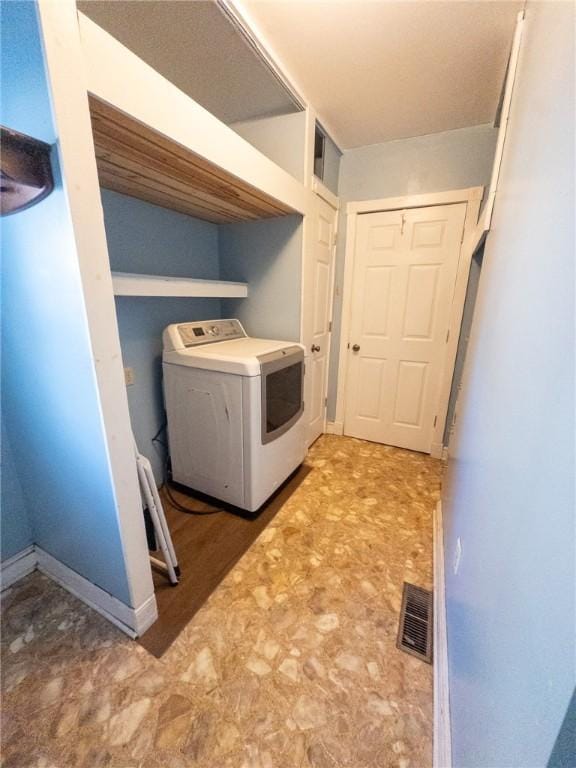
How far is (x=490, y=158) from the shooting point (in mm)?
2133

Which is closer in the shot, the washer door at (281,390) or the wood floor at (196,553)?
the wood floor at (196,553)

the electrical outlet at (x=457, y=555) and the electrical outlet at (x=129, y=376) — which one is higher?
the electrical outlet at (x=129, y=376)

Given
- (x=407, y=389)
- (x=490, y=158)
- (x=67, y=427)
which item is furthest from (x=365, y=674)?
(x=490, y=158)

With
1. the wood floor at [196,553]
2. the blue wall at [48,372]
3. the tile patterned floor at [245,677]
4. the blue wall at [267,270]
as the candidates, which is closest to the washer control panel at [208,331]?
the blue wall at [267,270]

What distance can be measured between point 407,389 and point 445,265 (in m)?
Answer: 1.05

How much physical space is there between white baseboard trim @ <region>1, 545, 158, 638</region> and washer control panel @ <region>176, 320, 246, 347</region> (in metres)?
1.28

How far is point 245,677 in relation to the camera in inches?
43.8

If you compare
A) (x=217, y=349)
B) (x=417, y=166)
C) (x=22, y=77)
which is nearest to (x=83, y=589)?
(x=217, y=349)


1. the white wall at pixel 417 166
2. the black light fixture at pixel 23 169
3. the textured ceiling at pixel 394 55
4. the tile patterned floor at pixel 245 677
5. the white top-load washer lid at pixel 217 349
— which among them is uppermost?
the textured ceiling at pixel 394 55

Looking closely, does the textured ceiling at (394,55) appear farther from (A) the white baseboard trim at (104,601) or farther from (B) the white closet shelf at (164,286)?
(A) the white baseboard trim at (104,601)

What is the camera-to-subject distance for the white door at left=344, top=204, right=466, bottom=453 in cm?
238

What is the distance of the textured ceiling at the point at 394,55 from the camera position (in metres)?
1.31

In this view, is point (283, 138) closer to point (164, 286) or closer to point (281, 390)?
point (164, 286)

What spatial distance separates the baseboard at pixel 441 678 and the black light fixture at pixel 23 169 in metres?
1.94
